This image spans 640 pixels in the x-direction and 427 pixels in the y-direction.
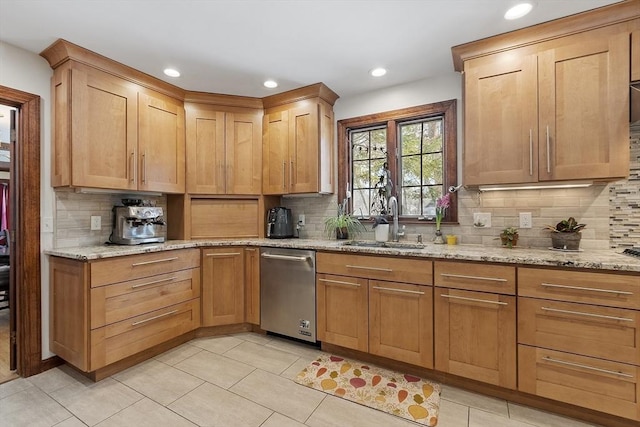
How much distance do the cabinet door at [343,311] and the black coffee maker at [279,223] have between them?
80 centimetres

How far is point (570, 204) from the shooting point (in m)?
2.09

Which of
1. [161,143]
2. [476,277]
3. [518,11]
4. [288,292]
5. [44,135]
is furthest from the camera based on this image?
[161,143]

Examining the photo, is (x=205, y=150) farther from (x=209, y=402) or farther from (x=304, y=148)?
(x=209, y=402)

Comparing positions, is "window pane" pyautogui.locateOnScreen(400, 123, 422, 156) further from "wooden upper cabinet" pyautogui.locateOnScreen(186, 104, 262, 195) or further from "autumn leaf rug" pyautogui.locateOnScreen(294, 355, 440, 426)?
"autumn leaf rug" pyautogui.locateOnScreen(294, 355, 440, 426)

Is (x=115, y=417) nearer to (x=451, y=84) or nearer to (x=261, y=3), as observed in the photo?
(x=261, y=3)

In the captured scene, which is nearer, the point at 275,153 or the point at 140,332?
the point at 140,332

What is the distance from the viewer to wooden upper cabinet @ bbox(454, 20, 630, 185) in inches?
67.8

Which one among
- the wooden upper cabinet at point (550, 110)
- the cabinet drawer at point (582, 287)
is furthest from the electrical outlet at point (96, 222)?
the cabinet drawer at point (582, 287)

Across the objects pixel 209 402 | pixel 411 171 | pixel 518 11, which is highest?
pixel 518 11

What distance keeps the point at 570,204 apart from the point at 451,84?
133 centimetres

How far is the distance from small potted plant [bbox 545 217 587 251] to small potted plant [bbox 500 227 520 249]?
22 cm

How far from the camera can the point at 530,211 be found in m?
Result: 2.21

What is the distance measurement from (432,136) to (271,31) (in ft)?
5.40

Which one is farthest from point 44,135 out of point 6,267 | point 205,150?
point 6,267
